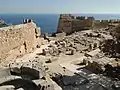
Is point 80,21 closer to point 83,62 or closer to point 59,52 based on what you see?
point 59,52

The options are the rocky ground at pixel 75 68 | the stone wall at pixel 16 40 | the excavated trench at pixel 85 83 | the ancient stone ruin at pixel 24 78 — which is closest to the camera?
the ancient stone ruin at pixel 24 78

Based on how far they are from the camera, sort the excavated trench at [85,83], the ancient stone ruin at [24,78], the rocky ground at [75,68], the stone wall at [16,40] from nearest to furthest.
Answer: the ancient stone ruin at [24,78], the excavated trench at [85,83], the rocky ground at [75,68], the stone wall at [16,40]

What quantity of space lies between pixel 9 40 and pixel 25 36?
248 centimetres

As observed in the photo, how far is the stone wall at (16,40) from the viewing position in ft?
48.2

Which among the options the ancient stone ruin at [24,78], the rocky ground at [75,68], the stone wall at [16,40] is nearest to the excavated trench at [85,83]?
the rocky ground at [75,68]

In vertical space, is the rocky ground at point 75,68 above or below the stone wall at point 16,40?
below

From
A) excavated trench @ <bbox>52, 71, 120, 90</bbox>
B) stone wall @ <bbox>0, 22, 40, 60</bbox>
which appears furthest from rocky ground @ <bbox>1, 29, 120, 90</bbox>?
stone wall @ <bbox>0, 22, 40, 60</bbox>

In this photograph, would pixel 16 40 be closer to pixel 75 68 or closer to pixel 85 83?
pixel 75 68

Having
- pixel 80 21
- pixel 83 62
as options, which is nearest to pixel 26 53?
pixel 83 62

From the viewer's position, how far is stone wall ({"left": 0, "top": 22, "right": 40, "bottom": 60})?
14680 millimetres

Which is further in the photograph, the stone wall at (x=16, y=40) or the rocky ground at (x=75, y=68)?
the stone wall at (x=16, y=40)

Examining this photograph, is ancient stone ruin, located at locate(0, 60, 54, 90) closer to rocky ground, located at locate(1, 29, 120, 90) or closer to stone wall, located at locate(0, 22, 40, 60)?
rocky ground, located at locate(1, 29, 120, 90)

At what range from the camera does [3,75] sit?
35.4 ft

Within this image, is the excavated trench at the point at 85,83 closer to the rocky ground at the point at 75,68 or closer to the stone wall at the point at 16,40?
the rocky ground at the point at 75,68
